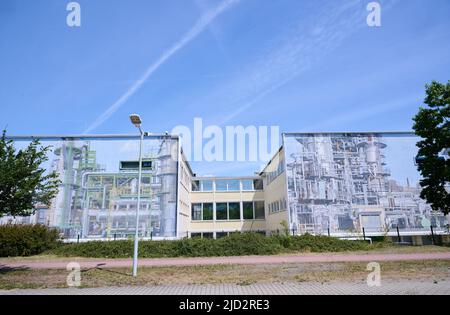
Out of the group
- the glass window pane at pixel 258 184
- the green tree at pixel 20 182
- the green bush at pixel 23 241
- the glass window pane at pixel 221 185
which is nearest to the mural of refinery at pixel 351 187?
the glass window pane at pixel 258 184

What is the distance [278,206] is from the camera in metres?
30.8

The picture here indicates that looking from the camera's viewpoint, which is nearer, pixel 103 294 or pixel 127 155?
pixel 103 294

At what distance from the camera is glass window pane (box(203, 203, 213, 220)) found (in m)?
38.3

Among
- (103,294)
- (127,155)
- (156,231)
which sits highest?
(127,155)

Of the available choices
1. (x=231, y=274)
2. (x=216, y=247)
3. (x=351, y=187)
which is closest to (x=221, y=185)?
(x=351, y=187)

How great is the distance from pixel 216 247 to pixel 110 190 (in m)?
12.7

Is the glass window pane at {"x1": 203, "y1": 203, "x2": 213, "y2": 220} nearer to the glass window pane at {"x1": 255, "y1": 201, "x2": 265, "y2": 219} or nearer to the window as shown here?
the window

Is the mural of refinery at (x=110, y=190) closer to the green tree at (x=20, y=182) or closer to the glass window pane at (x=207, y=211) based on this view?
the green tree at (x=20, y=182)

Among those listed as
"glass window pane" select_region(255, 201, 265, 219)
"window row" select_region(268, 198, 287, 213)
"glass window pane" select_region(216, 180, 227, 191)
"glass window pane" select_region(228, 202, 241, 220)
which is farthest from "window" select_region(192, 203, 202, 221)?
"window row" select_region(268, 198, 287, 213)
